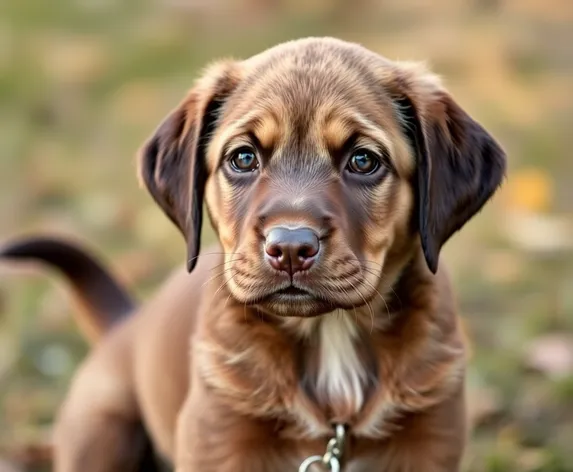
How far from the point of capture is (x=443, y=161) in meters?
4.00

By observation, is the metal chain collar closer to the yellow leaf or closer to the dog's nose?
the dog's nose

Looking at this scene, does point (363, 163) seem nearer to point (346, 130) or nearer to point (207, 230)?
point (346, 130)

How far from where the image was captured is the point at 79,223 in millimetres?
8141

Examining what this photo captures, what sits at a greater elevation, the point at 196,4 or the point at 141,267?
the point at 196,4

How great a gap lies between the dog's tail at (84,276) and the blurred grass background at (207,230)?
0.74m

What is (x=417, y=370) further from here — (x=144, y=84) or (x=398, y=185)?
(x=144, y=84)

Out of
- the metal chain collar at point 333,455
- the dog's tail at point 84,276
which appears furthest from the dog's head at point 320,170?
the dog's tail at point 84,276

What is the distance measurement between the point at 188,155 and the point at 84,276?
1.16m

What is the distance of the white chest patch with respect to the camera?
4078mm

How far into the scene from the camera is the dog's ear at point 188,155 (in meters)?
4.14

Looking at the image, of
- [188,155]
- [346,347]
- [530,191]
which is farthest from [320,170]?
[530,191]

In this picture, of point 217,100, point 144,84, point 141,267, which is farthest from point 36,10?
point 217,100

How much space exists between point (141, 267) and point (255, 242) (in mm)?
3849

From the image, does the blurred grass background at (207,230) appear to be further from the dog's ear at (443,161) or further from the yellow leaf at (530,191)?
the dog's ear at (443,161)
